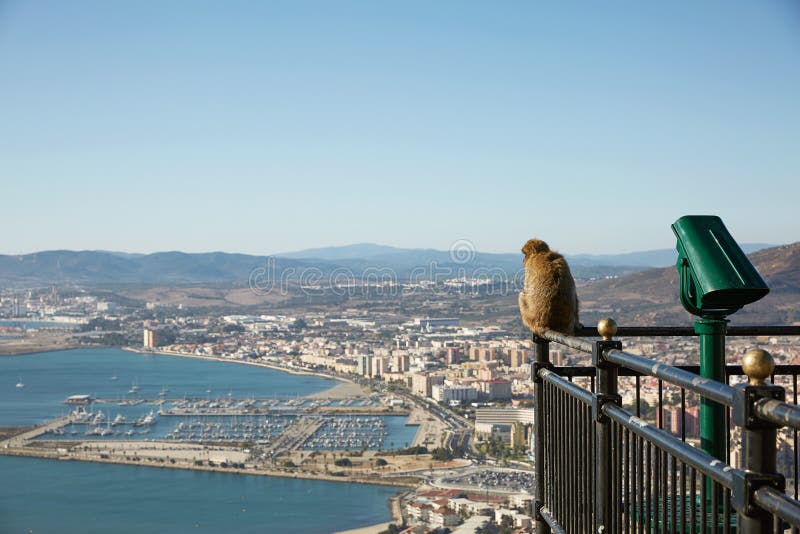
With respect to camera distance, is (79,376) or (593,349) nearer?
(593,349)

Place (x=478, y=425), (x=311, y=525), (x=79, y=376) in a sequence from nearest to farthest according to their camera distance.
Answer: (x=311, y=525), (x=478, y=425), (x=79, y=376)

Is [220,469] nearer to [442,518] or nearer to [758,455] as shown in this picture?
[442,518]

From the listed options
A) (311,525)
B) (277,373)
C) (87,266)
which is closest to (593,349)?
(311,525)

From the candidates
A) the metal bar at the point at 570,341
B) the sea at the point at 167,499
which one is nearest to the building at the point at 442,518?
the sea at the point at 167,499

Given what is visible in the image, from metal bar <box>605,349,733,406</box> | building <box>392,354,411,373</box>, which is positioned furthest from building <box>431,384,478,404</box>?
metal bar <box>605,349,733,406</box>

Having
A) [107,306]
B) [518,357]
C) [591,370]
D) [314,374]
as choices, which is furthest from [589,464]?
[107,306]

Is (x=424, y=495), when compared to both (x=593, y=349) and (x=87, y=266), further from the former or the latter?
(x=87, y=266)

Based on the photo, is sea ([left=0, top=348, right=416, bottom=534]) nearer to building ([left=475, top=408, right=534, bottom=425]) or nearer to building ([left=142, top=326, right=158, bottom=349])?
building ([left=475, top=408, right=534, bottom=425])
